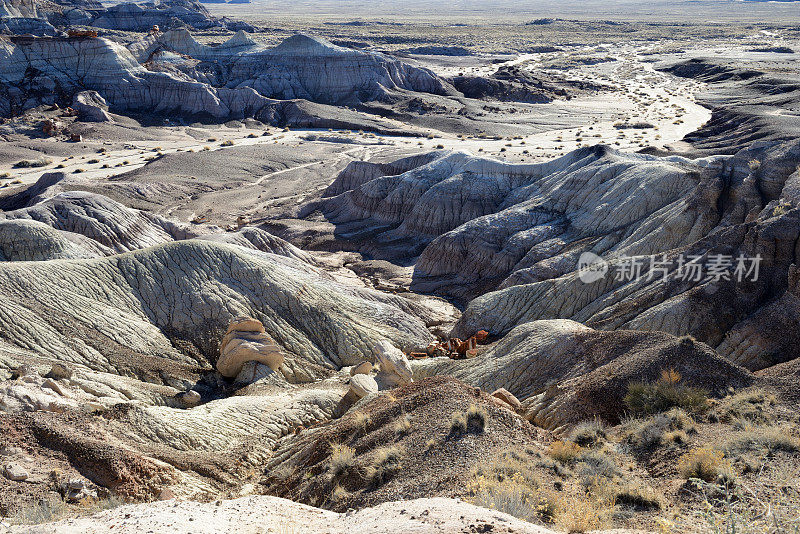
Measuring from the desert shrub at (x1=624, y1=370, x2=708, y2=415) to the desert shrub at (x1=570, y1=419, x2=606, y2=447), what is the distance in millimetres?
906

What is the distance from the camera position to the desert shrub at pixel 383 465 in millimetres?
10695

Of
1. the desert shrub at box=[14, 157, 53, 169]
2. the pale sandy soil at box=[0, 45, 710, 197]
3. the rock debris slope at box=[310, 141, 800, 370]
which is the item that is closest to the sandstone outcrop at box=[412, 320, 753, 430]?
the rock debris slope at box=[310, 141, 800, 370]

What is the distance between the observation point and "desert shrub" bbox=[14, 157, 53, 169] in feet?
185

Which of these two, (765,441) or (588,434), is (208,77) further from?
(765,441)

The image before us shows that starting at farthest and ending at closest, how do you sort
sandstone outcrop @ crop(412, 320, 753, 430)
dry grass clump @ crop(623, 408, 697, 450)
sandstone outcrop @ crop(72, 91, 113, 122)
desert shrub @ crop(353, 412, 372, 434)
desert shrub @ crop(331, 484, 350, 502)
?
sandstone outcrop @ crop(72, 91, 113, 122)
sandstone outcrop @ crop(412, 320, 753, 430)
desert shrub @ crop(353, 412, 372, 434)
dry grass clump @ crop(623, 408, 697, 450)
desert shrub @ crop(331, 484, 350, 502)

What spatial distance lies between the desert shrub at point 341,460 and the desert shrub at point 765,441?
5.98 meters

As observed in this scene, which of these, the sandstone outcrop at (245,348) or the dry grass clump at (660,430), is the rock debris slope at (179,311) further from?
the dry grass clump at (660,430)

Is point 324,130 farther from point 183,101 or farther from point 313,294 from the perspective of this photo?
point 313,294

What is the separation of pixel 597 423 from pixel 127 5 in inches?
6056

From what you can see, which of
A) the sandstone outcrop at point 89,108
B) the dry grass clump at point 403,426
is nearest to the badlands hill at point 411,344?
the dry grass clump at point 403,426

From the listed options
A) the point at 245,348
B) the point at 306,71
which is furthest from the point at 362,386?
the point at 306,71

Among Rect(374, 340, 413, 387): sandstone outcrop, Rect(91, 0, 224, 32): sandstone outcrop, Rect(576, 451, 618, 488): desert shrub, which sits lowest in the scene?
Rect(374, 340, 413, 387): sandstone outcrop

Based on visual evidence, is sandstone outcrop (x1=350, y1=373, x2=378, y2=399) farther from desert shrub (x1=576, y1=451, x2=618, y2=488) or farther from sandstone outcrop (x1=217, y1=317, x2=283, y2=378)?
desert shrub (x1=576, y1=451, x2=618, y2=488)

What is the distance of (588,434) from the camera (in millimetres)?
11820
